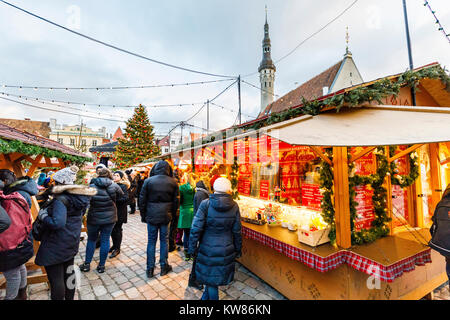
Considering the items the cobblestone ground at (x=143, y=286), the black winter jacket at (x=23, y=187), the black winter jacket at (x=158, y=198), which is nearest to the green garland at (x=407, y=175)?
the cobblestone ground at (x=143, y=286)

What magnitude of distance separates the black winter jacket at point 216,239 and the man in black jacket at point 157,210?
1.34m

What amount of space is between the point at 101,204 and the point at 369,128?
4650mm

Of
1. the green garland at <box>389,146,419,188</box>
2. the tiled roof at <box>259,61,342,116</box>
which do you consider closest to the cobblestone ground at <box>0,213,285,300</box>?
the green garland at <box>389,146,419,188</box>

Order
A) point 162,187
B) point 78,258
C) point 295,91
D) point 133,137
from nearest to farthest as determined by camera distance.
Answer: point 162,187 → point 78,258 → point 133,137 → point 295,91

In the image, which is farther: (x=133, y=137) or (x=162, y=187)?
(x=133, y=137)

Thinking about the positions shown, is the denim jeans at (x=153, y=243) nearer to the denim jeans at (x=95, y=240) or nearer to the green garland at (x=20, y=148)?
the denim jeans at (x=95, y=240)

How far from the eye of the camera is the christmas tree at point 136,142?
18234mm

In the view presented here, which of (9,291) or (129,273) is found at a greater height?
(9,291)

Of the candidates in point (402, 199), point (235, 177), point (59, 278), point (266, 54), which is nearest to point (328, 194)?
point (402, 199)

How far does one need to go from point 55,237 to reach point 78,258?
273 cm

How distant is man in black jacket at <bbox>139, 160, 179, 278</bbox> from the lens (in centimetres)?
380

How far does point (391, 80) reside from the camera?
3236mm

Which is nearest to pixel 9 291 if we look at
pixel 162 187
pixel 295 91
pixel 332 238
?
pixel 162 187

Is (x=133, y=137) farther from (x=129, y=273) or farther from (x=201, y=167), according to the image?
(x=129, y=273)
